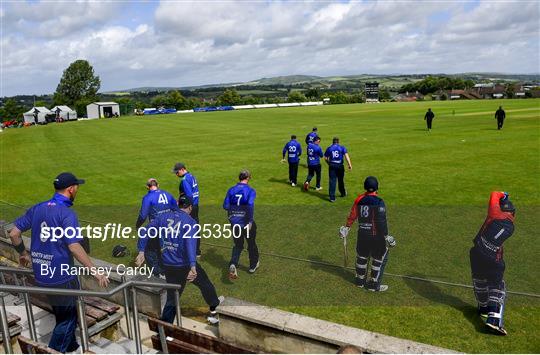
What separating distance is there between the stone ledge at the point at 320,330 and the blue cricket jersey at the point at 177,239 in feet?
2.83

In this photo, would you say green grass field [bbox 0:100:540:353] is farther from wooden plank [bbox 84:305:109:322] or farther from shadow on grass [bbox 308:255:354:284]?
wooden plank [bbox 84:305:109:322]

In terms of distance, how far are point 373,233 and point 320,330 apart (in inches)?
91.3

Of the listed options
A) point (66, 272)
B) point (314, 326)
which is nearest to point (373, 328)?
point (314, 326)

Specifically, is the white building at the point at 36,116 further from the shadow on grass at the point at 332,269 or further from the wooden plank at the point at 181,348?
the wooden plank at the point at 181,348

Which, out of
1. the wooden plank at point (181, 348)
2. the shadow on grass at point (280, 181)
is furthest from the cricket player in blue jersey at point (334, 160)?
the wooden plank at point (181, 348)

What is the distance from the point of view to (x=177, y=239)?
586cm

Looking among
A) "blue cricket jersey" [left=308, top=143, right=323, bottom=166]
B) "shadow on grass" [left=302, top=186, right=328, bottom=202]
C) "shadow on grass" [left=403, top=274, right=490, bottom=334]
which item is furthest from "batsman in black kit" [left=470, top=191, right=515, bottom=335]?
"blue cricket jersey" [left=308, top=143, right=323, bottom=166]

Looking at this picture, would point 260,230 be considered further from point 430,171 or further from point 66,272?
point 430,171

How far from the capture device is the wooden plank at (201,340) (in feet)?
13.9

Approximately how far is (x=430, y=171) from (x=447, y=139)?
10138 mm

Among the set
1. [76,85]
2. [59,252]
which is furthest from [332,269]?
[76,85]

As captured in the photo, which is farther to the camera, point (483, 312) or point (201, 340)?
point (483, 312)

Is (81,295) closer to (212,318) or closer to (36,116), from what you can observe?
(212,318)

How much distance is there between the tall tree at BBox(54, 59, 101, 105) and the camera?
332ft
